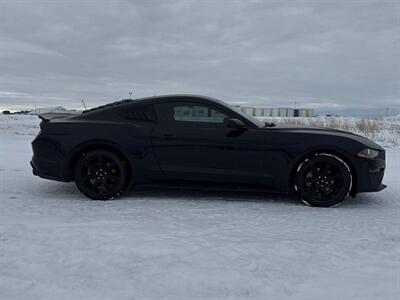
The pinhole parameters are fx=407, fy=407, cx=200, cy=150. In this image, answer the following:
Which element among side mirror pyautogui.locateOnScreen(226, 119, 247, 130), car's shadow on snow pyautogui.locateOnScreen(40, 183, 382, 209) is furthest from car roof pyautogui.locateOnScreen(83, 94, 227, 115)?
car's shadow on snow pyautogui.locateOnScreen(40, 183, 382, 209)

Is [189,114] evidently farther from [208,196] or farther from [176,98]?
[208,196]

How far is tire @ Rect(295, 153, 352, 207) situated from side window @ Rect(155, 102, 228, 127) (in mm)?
1184

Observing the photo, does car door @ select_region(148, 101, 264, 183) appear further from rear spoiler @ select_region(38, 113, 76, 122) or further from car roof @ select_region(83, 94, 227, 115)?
rear spoiler @ select_region(38, 113, 76, 122)

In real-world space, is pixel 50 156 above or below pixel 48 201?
above

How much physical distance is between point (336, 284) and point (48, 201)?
354cm

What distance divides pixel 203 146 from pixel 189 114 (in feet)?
1.51

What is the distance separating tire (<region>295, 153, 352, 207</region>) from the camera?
4.80m

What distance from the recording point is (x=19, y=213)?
433cm

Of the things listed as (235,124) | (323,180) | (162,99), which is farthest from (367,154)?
(162,99)

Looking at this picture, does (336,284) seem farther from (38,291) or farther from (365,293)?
(38,291)

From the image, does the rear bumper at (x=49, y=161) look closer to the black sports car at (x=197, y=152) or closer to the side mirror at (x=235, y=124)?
the black sports car at (x=197, y=152)

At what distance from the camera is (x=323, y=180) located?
191 inches

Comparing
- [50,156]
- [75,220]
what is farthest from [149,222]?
[50,156]

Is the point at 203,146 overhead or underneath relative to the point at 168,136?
underneath
